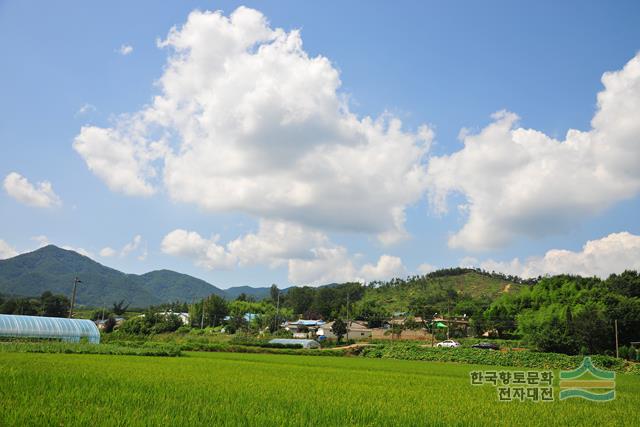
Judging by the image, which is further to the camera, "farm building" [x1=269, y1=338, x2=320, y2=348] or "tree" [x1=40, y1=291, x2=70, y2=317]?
"tree" [x1=40, y1=291, x2=70, y2=317]

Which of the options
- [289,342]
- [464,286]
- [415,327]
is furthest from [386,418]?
[464,286]

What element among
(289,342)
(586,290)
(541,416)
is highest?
(586,290)

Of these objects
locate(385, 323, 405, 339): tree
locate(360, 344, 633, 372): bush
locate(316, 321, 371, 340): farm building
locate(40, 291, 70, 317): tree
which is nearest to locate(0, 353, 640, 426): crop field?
locate(360, 344, 633, 372): bush

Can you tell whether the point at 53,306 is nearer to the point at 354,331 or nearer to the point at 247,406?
the point at 354,331

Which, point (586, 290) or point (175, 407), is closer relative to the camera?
point (175, 407)

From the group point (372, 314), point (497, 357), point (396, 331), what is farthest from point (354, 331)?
point (497, 357)

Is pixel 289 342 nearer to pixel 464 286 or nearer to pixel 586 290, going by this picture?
pixel 586 290

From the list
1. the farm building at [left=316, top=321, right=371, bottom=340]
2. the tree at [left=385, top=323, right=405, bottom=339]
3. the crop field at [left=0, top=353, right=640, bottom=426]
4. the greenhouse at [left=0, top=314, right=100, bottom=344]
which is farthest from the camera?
the farm building at [left=316, top=321, right=371, bottom=340]

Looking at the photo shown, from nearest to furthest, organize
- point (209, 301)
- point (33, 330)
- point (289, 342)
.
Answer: point (33, 330) < point (289, 342) < point (209, 301)

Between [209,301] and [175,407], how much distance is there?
113709mm

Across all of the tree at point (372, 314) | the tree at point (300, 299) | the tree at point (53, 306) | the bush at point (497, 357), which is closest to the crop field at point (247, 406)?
the bush at point (497, 357)

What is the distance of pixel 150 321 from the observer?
87.6 meters

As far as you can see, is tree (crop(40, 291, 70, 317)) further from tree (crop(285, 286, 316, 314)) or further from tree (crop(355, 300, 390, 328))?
tree (crop(355, 300, 390, 328))

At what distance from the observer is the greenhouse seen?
42625 millimetres
